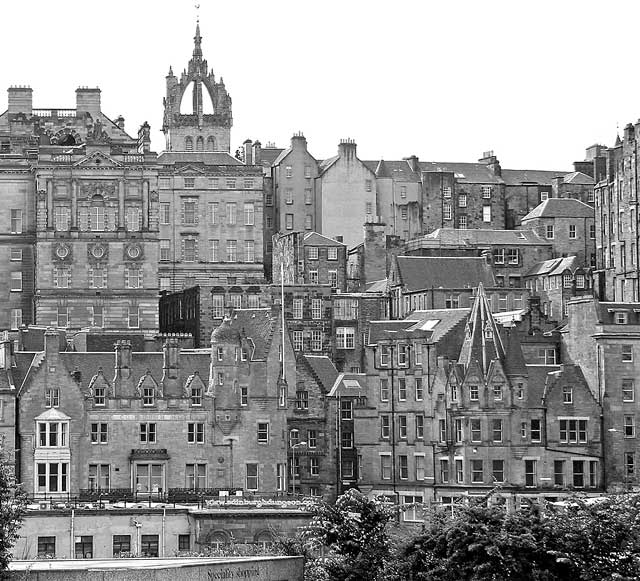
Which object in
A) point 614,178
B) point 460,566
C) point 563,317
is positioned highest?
point 614,178

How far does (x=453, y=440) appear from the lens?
444 ft

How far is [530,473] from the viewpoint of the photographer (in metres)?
134

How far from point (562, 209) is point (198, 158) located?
31.5 meters

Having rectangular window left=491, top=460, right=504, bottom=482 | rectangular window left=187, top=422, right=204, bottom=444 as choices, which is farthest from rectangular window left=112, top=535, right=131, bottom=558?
rectangular window left=491, top=460, right=504, bottom=482

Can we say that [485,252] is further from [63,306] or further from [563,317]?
[63,306]

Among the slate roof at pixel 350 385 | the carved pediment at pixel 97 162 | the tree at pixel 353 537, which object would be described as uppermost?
the carved pediment at pixel 97 162

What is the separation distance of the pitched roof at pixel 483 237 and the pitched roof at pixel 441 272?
12.1 m

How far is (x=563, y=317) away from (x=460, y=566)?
234 feet

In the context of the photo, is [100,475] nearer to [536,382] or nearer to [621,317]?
[536,382]

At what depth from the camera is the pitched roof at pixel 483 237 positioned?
585 ft

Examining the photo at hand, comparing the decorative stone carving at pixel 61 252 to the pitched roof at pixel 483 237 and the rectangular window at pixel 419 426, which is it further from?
the rectangular window at pixel 419 426

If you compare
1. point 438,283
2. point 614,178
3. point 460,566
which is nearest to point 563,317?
point 438,283

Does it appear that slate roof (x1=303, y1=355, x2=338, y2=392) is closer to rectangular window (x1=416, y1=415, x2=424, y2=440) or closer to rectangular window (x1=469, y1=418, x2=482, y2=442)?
rectangular window (x1=416, y1=415, x2=424, y2=440)

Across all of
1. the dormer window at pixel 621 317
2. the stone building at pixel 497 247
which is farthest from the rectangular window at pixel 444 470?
the stone building at pixel 497 247
